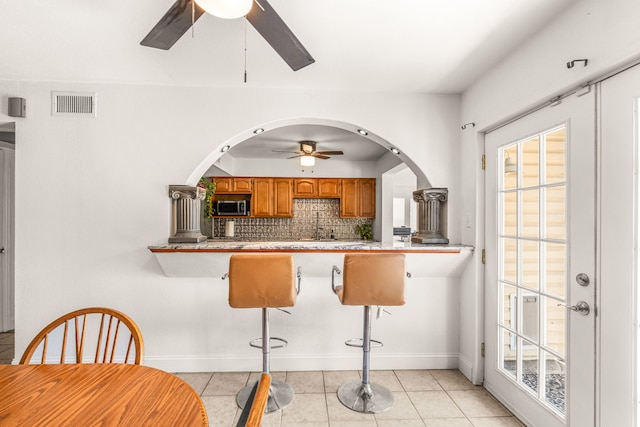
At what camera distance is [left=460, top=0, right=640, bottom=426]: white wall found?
4.61 feet

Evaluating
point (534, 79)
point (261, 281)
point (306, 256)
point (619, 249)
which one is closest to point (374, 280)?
point (306, 256)

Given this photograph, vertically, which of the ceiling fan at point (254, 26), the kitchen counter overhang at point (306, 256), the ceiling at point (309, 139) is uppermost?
the ceiling at point (309, 139)

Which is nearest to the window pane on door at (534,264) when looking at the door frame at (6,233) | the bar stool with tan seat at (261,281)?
the bar stool with tan seat at (261,281)

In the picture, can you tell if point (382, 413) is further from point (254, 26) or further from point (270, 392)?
point (254, 26)

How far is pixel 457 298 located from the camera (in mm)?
2779

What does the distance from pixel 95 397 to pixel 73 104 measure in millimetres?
2450

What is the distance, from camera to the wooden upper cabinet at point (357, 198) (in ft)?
19.5

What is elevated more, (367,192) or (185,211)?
(367,192)

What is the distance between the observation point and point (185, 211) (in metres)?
2.62

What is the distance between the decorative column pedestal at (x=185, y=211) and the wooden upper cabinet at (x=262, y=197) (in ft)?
10.5

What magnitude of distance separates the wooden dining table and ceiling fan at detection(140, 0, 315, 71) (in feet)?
4.61

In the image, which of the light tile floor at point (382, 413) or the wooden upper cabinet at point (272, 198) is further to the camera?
the wooden upper cabinet at point (272, 198)

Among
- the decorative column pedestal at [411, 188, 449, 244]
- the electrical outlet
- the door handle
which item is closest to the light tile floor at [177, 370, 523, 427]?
the door handle

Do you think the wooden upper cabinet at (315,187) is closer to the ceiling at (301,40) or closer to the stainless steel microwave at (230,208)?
the stainless steel microwave at (230,208)
